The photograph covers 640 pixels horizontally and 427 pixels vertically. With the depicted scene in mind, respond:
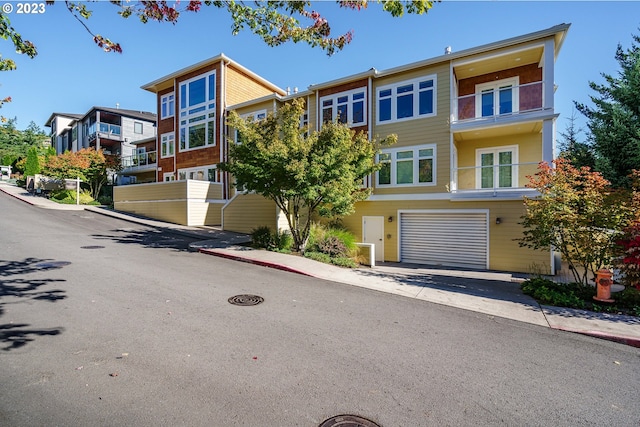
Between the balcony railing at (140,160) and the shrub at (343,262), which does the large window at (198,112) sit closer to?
the balcony railing at (140,160)

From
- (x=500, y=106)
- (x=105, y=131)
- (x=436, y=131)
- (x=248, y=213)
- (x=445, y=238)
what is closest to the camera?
(x=500, y=106)

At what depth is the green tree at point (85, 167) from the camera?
2606 centimetres

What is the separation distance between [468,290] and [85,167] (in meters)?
30.4

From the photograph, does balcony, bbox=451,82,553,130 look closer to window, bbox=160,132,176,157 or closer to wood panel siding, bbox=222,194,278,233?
wood panel siding, bbox=222,194,278,233

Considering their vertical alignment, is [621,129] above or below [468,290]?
above

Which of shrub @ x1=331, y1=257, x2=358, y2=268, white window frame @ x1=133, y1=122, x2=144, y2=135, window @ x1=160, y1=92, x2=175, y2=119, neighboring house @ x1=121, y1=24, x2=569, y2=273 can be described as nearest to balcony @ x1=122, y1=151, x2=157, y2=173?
window @ x1=160, y1=92, x2=175, y2=119

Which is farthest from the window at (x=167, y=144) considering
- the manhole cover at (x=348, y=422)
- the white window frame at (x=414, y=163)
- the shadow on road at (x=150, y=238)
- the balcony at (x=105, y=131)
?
the manhole cover at (x=348, y=422)

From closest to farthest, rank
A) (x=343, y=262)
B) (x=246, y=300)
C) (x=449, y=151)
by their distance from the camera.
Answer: (x=246, y=300)
(x=343, y=262)
(x=449, y=151)

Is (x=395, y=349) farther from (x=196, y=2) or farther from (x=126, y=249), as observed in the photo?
(x=126, y=249)

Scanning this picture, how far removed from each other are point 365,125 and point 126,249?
1261cm

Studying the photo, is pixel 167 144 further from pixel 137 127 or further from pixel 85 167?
pixel 137 127

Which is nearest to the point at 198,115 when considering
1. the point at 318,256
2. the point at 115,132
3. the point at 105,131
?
the point at 318,256

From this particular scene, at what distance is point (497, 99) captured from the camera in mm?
14523

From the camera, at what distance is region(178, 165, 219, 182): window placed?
21984 millimetres
